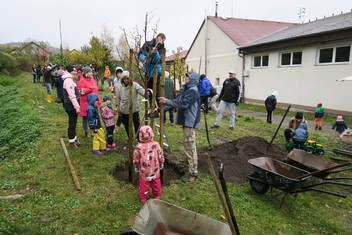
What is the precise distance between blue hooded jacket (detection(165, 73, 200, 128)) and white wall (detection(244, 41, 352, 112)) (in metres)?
10.5

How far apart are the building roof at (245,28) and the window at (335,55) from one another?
704 centimetres

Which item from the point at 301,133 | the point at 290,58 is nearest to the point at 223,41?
the point at 290,58

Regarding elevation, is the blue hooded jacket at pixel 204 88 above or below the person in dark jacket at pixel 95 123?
above

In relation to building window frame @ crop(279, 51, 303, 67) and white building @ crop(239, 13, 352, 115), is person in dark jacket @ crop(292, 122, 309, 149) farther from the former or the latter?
building window frame @ crop(279, 51, 303, 67)

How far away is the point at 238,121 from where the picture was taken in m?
11.2

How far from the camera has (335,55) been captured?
12.4 metres

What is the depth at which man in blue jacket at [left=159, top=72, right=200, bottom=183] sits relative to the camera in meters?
4.50

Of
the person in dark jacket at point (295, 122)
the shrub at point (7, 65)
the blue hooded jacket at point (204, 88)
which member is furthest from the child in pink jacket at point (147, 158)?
the shrub at point (7, 65)

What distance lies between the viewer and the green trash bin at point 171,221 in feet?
8.82

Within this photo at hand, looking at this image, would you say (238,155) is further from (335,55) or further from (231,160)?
(335,55)

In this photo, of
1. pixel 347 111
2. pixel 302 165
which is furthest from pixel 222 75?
pixel 302 165

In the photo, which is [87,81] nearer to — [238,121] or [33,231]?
[33,231]

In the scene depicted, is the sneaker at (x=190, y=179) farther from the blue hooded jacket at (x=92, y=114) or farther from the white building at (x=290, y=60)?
the white building at (x=290, y=60)

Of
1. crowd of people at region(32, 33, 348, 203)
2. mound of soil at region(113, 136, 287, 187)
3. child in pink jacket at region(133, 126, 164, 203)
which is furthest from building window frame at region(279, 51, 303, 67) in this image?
child in pink jacket at region(133, 126, 164, 203)
